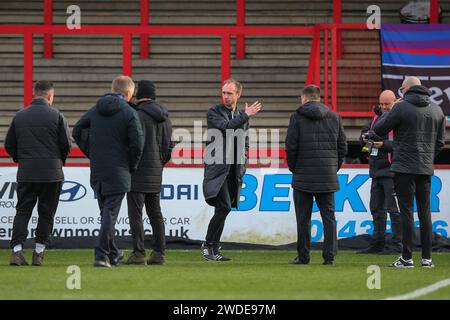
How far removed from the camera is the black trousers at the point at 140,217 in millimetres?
12109

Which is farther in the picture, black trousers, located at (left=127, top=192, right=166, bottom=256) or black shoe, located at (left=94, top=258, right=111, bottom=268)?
black trousers, located at (left=127, top=192, right=166, bottom=256)

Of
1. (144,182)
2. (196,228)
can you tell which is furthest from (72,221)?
(144,182)

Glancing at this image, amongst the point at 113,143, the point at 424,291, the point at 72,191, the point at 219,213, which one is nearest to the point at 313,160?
the point at 219,213

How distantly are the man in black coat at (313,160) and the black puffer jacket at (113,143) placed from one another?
1.71 meters

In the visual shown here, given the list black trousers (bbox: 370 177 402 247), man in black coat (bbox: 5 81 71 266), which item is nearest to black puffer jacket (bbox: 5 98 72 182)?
man in black coat (bbox: 5 81 71 266)

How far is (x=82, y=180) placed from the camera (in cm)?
1526

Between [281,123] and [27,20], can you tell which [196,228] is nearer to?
[281,123]

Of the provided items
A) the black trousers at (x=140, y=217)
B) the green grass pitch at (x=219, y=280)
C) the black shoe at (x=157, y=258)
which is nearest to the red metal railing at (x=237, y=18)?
the green grass pitch at (x=219, y=280)

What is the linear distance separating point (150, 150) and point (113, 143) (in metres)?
0.73

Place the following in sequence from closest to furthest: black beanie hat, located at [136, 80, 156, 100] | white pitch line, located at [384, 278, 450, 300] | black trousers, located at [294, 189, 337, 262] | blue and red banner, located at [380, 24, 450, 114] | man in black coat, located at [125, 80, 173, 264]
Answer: white pitch line, located at [384, 278, 450, 300] < man in black coat, located at [125, 80, 173, 264] < black beanie hat, located at [136, 80, 156, 100] < black trousers, located at [294, 189, 337, 262] < blue and red banner, located at [380, 24, 450, 114]

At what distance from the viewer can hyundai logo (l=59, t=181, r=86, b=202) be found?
15172 millimetres

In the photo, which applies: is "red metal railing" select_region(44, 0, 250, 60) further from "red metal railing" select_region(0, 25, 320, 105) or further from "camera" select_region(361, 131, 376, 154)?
"camera" select_region(361, 131, 376, 154)

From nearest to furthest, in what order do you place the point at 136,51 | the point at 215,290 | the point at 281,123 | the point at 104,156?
the point at 215,290
the point at 104,156
the point at 281,123
the point at 136,51

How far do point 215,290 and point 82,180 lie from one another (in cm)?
587
